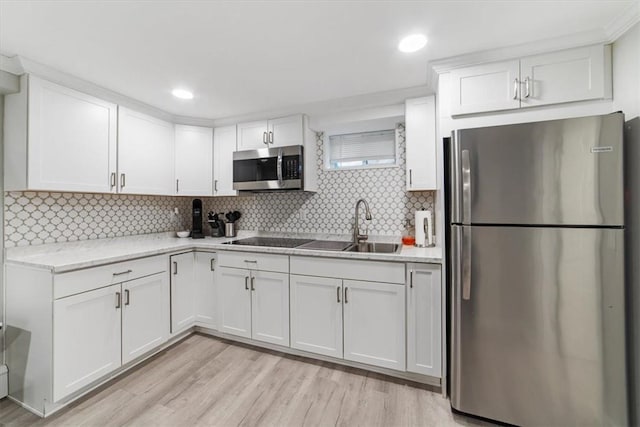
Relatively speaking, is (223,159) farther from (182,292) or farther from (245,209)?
(182,292)

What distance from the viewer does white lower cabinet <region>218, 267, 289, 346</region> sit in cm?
236

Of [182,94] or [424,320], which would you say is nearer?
[424,320]

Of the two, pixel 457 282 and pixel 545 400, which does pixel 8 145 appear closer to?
pixel 457 282

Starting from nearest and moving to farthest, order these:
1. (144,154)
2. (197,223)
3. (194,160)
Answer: (144,154) < (194,160) < (197,223)

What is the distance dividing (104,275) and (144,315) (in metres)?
0.49

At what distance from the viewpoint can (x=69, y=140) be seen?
2.05m

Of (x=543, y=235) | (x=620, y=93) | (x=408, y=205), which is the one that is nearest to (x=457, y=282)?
(x=543, y=235)

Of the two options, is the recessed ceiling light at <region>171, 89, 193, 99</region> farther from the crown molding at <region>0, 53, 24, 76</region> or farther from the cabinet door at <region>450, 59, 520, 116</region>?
the cabinet door at <region>450, 59, 520, 116</region>

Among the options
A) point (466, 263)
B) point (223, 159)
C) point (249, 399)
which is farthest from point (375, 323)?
point (223, 159)

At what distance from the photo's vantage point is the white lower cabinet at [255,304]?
236 cm

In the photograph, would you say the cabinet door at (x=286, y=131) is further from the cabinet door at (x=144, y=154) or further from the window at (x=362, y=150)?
the cabinet door at (x=144, y=154)

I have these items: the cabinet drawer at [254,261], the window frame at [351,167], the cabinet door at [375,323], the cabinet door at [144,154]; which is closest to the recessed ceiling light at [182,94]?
the cabinet door at [144,154]

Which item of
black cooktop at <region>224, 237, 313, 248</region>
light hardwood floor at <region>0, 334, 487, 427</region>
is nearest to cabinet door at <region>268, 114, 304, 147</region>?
black cooktop at <region>224, 237, 313, 248</region>

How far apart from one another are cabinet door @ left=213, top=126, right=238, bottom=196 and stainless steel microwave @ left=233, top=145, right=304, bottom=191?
0.55ft
